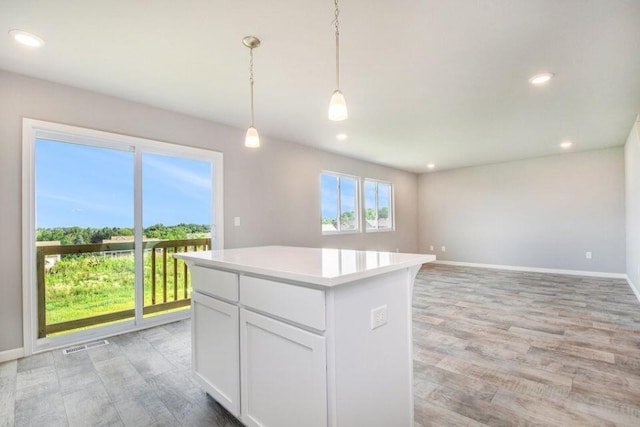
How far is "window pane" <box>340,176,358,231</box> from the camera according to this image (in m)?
6.16

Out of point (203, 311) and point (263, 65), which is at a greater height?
point (263, 65)

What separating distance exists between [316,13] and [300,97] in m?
1.34

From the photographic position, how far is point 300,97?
3256 millimetres

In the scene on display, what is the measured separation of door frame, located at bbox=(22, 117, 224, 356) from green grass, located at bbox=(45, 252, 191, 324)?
12cm

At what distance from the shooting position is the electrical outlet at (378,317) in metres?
1.39

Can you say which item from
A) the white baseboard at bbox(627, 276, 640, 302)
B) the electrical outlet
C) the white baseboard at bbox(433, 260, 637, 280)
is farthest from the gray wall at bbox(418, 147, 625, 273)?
the electrical outlet

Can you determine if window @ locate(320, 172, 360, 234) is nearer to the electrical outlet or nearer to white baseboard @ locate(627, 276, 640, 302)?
the electrical outlet

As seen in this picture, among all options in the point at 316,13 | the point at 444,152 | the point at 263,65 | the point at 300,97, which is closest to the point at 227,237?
the point at 300,97

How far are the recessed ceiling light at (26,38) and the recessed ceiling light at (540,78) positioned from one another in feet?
13.0

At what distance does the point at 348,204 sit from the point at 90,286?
14.5 feet

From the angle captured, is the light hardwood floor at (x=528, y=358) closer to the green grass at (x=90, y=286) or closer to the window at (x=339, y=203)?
the window at (x=339, y=203)

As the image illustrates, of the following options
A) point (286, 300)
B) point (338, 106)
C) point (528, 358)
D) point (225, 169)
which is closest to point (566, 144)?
point (528, 358)

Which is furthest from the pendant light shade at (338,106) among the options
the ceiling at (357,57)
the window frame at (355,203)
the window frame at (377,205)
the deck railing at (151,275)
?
the window frame at (377,205)

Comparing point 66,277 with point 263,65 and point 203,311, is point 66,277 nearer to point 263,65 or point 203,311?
point 203,311
